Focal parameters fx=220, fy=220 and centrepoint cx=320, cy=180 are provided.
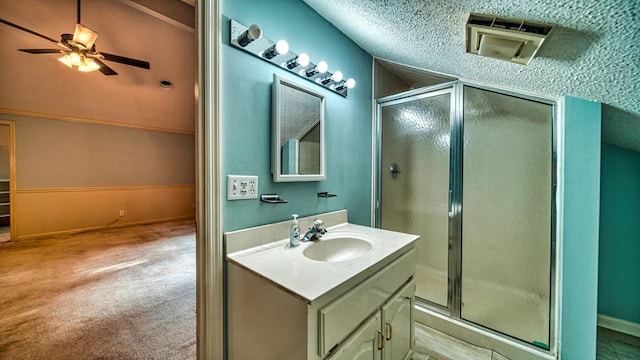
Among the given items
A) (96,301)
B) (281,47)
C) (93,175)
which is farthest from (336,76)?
(93,175)

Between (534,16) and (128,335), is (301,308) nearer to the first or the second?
(534,16)

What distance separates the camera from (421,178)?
1.83 meters

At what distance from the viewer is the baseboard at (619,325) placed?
62.7 inches

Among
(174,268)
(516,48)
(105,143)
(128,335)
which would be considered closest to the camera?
(516,48)

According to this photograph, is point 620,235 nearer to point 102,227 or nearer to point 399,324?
point 399,324

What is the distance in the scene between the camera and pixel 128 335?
150 cm

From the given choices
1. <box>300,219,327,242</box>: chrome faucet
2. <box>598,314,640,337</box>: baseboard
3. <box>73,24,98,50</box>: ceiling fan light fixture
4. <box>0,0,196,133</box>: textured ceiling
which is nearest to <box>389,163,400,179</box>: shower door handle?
<box>300,219,327,242</box>: chrome faucet

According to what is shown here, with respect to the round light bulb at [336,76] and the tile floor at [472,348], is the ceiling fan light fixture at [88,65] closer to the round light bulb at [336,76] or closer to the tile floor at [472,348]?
the round light bulb at [336,76]

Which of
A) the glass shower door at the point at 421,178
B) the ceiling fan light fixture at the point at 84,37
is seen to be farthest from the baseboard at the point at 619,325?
the ceiling fan light fixture at the point at 84,37

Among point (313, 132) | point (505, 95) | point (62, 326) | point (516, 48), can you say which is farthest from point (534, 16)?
point (62, 326)

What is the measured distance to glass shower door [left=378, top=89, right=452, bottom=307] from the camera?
1.70 meters

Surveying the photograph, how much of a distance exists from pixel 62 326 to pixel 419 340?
253 centimetres

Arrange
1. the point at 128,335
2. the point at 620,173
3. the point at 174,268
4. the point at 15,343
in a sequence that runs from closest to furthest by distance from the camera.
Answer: the point at 15,343
the point at 128,335
the point at 620,173
the point at 174,268

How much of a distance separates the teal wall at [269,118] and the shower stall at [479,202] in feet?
1.10
